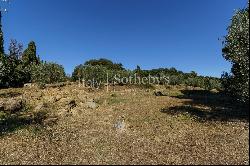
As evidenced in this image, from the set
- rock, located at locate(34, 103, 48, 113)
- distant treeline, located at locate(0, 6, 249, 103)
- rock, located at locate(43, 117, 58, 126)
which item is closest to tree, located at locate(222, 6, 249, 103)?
distant treeline, located at locate(0, 6, 249, 103)

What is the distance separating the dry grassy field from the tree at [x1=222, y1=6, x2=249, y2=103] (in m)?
3.01

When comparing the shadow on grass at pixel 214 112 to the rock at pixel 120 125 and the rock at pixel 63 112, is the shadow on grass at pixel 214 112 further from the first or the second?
the rock at pixel 63 112

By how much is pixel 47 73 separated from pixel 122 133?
47.4m

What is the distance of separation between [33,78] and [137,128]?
45.6 metres

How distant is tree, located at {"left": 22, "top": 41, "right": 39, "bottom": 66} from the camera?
88.0 meters

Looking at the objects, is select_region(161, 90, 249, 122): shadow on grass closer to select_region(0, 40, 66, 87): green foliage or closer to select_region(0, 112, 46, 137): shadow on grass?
select_region(0, 112, 46, 137): shadow on grass

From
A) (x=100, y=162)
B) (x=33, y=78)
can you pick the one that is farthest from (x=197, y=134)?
(x=33, y=78)

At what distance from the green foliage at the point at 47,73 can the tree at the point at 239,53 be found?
42.4 meters

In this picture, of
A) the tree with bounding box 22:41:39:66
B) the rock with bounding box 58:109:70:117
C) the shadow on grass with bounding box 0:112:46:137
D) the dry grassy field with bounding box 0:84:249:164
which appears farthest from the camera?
the tree with bounding box 22:41:39:66

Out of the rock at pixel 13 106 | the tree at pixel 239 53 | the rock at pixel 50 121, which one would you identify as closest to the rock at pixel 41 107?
the rock at pixel 13 106

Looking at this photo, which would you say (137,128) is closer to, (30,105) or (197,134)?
(197,134)

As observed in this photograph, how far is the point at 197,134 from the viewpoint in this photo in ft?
85.8

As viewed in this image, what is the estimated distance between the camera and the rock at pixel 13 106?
1579 inches

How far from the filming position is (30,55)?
295ft
